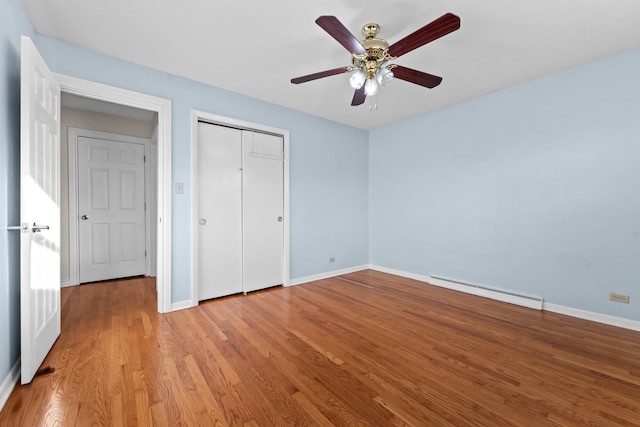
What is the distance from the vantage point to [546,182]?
2.99m

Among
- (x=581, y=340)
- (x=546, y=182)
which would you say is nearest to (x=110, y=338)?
(x=581, y=340)

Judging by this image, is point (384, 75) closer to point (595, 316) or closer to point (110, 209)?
point (595, 316)

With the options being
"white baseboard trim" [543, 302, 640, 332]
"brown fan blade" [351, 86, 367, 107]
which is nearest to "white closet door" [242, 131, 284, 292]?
"brown fan blade" [351, 86, 367, 107]

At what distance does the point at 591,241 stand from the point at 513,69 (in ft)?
6.42

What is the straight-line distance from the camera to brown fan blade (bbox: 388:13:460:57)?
154cm

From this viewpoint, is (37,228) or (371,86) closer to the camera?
(37,228)

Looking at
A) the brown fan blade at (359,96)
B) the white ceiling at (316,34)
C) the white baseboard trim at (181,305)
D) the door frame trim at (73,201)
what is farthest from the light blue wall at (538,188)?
the door frame trim at (73,201)

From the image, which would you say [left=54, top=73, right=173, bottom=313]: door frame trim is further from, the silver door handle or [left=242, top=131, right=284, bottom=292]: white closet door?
the silver door handle

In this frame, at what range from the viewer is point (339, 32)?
169cm

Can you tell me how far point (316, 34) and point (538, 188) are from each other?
2.93 meters

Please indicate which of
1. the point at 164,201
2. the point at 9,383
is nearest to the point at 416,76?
the point at 164,201

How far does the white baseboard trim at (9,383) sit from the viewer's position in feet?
4.96

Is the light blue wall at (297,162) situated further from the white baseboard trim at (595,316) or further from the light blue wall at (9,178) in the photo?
the white baseboard trim at (595,316)

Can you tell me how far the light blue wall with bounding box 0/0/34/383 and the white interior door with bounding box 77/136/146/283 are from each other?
247 centimetres
